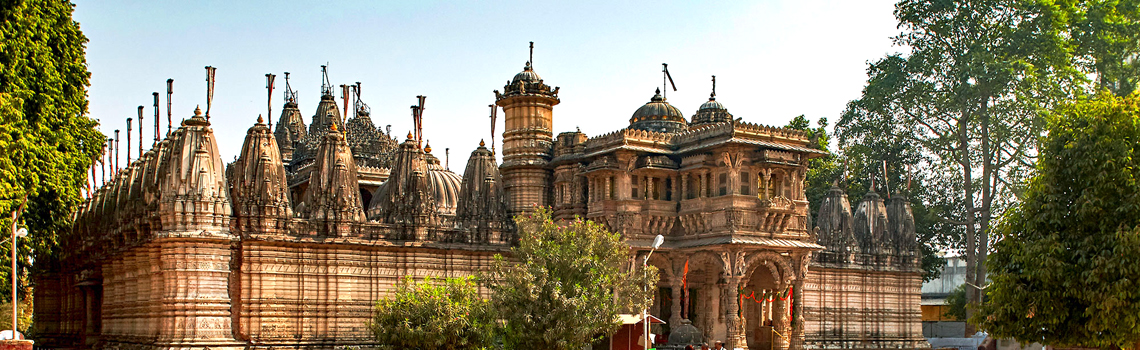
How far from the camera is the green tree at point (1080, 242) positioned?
25.0 meters

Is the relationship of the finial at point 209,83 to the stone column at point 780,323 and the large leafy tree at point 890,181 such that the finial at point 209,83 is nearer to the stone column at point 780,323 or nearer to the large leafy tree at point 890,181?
the stone column at point 780,323

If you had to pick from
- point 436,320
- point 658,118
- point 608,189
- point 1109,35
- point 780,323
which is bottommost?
point 780,323

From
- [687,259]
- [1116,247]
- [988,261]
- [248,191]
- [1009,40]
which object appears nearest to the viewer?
[1116,247]

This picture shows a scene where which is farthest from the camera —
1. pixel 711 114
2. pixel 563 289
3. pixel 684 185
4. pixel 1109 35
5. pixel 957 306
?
pixel 957 306

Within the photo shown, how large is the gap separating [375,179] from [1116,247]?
3778 cm

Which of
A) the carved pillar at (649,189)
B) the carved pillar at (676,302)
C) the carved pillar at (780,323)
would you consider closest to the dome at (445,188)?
the carved pillar at (649,189)

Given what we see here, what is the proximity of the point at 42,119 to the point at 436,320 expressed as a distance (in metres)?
15.0

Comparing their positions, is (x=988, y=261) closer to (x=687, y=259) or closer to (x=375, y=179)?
(x=687, y=259)

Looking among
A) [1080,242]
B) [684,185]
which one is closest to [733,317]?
[684,185]

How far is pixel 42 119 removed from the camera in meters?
35.6

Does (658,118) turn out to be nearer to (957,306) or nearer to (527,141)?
(527,141)

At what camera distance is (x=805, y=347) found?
4375cm

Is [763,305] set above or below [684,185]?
below

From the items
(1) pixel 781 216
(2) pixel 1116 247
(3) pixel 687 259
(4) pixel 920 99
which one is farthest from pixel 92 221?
(4) pixel 920 99
